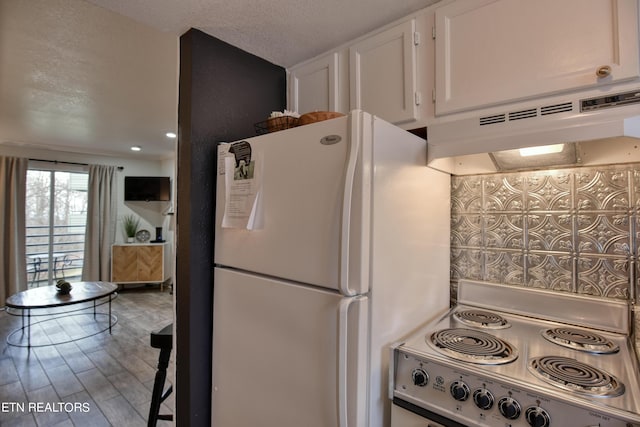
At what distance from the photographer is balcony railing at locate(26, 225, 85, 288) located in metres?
4.83

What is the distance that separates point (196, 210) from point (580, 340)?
1608 millimetres

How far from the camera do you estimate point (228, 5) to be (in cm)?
129

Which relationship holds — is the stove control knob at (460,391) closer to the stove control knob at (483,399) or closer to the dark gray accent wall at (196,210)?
the stove control knob at (483,399)

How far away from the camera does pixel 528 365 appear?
93cm

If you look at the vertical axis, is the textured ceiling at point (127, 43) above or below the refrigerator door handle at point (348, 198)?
above

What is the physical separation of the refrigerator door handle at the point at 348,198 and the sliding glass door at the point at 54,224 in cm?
598

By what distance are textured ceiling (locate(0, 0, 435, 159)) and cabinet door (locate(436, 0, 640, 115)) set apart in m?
0.24

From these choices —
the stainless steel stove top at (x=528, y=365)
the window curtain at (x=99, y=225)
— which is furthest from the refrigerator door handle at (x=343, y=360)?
the window curtain at (x=99, y=225)

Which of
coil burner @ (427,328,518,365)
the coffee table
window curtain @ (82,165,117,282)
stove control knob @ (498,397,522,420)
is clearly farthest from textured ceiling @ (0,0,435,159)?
the coffee table

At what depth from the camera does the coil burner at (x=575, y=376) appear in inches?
31.0

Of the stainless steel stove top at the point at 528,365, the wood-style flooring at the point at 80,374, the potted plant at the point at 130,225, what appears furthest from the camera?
the potted plant at the point at 130,225

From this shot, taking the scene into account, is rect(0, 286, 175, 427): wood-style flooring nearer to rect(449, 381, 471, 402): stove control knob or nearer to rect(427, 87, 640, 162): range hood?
rect(449, 381, 471, 402): stove control knob

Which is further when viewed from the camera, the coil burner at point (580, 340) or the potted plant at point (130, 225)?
the potted plant at point (130, 225)

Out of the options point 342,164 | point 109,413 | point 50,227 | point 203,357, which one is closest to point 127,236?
point 50,227
